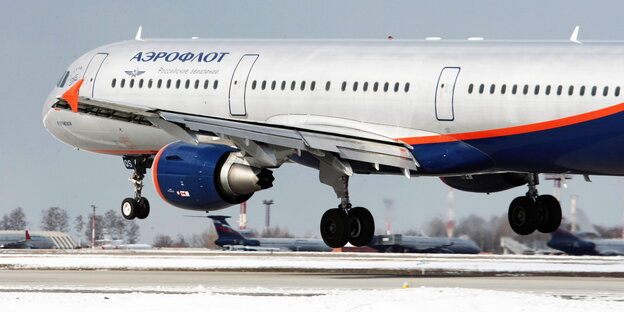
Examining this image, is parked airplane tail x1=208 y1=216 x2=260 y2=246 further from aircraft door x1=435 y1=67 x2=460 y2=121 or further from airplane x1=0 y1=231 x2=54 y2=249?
aircraft door x1=435 y1=67 x2=460 y2=121

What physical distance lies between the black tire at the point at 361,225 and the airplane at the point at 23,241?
82042 mm

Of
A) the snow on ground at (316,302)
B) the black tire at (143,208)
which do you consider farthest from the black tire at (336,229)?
the snow on ground at (316,302)

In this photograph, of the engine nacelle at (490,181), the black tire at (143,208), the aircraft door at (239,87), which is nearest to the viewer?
the aircraft door at (239,87)

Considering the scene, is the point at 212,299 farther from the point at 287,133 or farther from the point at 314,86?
the point at 314,86

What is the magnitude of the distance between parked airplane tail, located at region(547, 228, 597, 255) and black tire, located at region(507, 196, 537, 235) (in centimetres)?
4813

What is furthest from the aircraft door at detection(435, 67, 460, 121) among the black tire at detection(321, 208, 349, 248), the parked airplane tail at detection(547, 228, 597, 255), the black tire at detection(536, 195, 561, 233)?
the parked airplane tail at detection(547, 228, 597, 255)

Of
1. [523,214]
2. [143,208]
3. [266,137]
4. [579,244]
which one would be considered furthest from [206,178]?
[579,244]

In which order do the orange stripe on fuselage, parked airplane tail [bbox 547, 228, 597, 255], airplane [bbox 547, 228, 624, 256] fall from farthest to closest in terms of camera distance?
1. airplane [bbox 547, 228, 624, 256]
2. parked airplane tail [bbox 547, 228, 597, 255]
3. the orange stripe on fuselage

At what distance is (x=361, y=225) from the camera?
4272 centimetres

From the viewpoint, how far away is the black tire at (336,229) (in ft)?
136

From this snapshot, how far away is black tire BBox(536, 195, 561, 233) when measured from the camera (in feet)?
145

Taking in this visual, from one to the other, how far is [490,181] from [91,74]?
49.0 ft

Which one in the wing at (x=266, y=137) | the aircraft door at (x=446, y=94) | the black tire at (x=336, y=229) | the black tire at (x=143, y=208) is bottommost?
the black tire at (x=336, y=229)

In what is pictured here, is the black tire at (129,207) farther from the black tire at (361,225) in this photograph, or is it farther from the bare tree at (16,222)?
the bare tree at (16,222)
